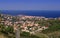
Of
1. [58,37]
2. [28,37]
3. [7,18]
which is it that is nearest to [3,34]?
[28,37]

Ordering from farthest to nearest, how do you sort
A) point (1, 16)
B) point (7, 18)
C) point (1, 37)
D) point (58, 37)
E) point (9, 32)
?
1. point (7, 18)
2. point (1, 16)
3. point (58, 37)
4. point (9, 32)
5. point (1, 37)

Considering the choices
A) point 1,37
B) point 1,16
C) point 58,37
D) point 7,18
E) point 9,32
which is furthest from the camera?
point 7,18

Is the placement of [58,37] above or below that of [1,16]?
below

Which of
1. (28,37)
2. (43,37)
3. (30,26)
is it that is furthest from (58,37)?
(30,26)

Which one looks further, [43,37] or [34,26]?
[34,26]

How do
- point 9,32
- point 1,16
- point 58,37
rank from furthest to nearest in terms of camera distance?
point 1,16
point 58,37
point 9,32

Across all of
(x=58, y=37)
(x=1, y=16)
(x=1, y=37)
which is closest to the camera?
(x=1, y=37)

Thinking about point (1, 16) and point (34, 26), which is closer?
point (1, 16)

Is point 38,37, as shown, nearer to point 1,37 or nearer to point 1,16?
point 1,37

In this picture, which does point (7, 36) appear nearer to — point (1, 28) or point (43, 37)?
point (1, 28)
